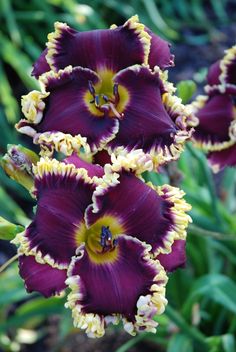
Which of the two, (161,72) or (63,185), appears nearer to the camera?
(63,185)

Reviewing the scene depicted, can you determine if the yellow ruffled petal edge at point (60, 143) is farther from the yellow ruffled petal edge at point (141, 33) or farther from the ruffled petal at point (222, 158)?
the ruffled petal at point (222, 158)

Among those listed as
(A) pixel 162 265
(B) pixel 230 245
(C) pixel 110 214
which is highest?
(C) pixel 110 214

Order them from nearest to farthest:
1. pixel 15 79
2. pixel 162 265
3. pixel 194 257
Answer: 1. pixel 162 265
2. pixel 194 257
3. pixel 15 79

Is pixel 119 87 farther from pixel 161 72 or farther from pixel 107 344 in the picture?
pixel 107 344

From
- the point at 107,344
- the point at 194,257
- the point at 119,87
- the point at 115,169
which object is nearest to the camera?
the point at 115,169

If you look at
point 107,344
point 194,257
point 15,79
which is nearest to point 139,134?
point 194,257

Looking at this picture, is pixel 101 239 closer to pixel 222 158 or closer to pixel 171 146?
pixel 171 146
